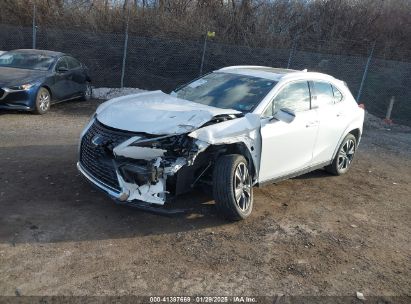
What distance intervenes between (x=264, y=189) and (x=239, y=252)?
1952mm

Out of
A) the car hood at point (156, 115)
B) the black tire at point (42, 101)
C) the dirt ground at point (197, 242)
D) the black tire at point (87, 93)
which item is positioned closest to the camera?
the dirt ground at point (197, 242)

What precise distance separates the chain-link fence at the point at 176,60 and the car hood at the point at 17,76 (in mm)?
4804

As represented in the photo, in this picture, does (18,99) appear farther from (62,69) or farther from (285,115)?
(285,115)

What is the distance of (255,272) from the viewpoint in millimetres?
3863

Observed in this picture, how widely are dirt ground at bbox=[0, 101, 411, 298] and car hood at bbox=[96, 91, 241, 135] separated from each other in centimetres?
102

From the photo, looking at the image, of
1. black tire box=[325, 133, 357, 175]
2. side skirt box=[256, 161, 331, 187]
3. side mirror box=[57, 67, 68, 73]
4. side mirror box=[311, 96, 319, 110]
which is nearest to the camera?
side skirt box=[256, 161, 331, 187]

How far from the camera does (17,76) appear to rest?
9.68 m

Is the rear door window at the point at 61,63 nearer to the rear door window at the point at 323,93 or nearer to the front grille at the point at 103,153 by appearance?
the front grille at the point at 103,153

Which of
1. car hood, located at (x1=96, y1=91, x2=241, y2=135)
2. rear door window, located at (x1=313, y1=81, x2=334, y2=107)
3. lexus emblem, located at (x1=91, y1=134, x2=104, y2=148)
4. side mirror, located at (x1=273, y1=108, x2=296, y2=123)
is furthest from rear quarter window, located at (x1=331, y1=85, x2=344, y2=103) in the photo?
lexus emblem, located at (x1=91, y1=134, x2=104, y2=148)

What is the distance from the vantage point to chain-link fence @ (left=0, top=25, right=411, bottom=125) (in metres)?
14.8

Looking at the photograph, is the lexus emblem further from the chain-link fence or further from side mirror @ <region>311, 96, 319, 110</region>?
the chain-link fence

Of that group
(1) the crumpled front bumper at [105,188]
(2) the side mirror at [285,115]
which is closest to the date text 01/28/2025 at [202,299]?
(1) the crumpled front bumper at [105,188]

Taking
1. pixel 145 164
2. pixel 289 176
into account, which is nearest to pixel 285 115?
pixel 289 176

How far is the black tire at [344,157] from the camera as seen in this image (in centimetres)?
681
